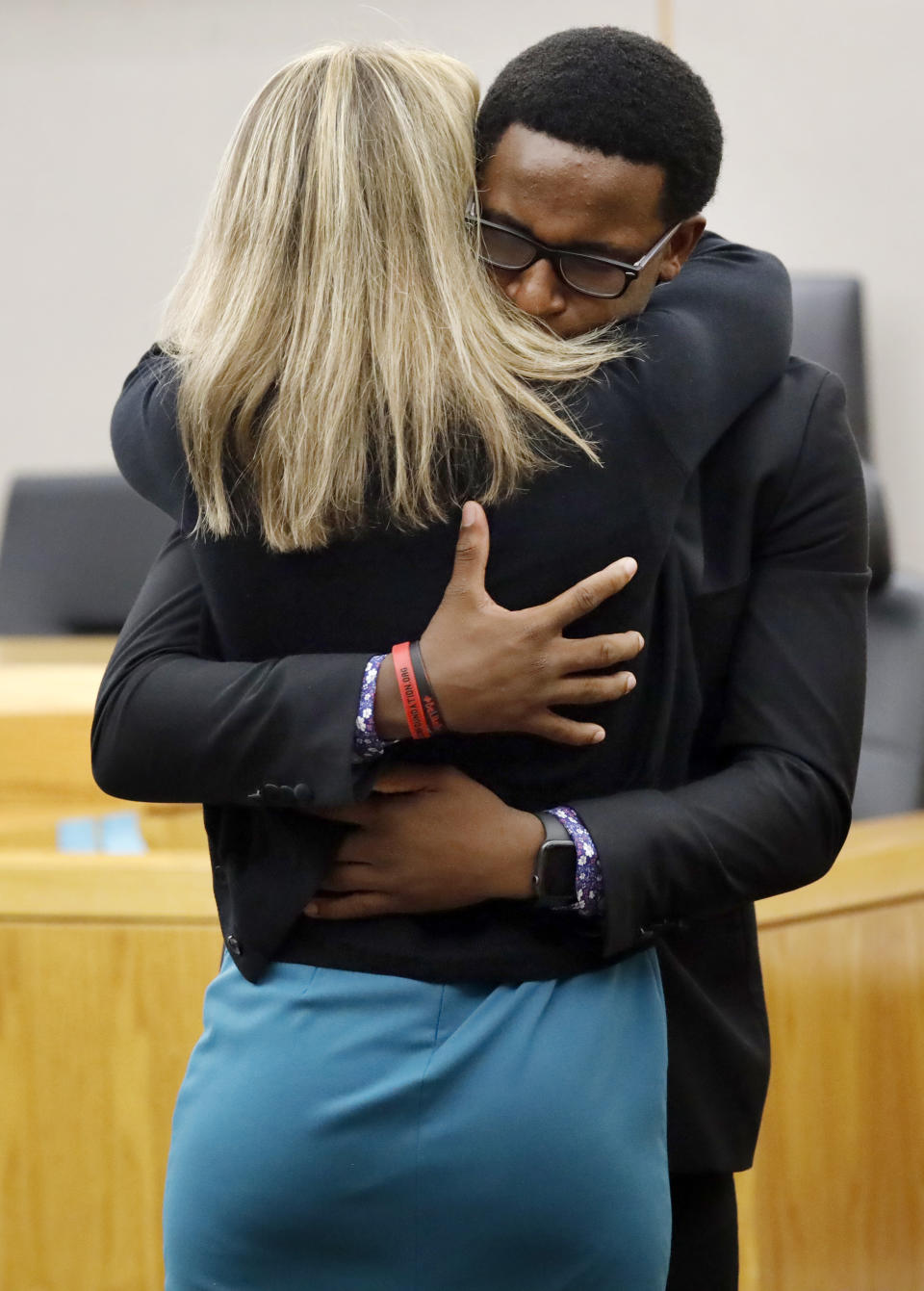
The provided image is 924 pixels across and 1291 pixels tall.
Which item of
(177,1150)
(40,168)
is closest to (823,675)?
(177,1150)

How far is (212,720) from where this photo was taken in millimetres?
858

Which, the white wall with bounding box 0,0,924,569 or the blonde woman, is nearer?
the blonde woman

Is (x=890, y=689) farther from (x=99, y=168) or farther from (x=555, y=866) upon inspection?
(x=99, y=168)

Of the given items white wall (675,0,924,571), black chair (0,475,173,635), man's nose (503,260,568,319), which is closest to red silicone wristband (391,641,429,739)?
man's nose (503,260,568,319)

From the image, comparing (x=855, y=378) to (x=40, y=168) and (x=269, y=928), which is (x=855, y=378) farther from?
(x=269, y=928)

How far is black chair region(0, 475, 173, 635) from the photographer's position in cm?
314

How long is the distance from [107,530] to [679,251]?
2.41 metres

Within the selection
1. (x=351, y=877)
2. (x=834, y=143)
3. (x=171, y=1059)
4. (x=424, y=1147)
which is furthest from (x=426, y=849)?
(x=834, y=143)

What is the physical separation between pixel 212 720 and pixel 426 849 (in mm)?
148

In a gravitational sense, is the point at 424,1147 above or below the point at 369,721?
below

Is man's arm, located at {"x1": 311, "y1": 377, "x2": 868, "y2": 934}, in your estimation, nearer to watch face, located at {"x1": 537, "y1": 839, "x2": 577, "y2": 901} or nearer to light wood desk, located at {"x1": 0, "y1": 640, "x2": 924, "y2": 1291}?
watch face, located at {"x1": 537, "y1": 839, "x2": 577, "y2": 901}

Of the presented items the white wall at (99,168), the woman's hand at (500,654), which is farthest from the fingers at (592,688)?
the white wall at (99,168)

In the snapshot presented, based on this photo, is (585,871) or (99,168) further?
(99,168)

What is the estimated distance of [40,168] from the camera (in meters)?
3.93
